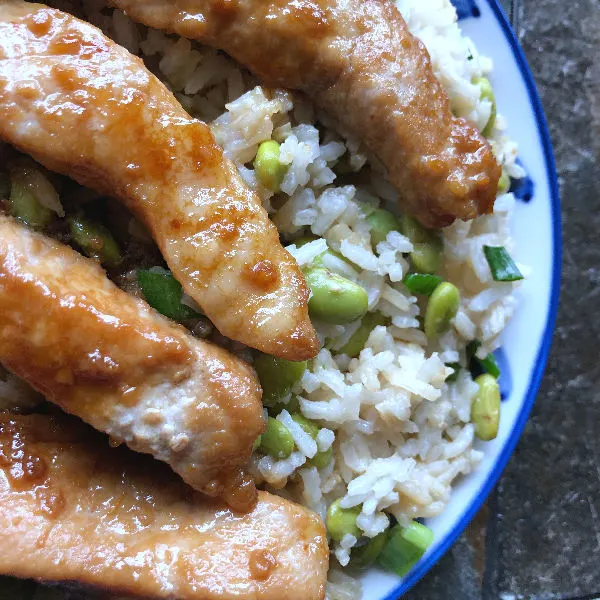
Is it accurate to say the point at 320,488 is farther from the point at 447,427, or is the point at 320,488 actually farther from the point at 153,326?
the point at 153,326

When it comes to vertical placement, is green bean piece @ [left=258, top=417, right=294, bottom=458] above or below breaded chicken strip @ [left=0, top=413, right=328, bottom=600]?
above

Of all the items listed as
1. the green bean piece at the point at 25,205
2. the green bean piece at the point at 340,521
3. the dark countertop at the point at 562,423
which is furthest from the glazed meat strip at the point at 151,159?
the dark countertop at the point at 562,423

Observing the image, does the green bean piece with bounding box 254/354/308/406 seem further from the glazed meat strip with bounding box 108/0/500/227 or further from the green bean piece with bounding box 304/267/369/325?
the glazed meat strip with bounding box 108/0/500/227

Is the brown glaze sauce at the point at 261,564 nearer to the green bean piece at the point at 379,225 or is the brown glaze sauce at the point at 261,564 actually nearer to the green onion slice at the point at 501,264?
the green bean piece at the point at 379,225

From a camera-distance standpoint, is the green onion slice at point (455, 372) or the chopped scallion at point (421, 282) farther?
the green onion slice at point (455, 372)

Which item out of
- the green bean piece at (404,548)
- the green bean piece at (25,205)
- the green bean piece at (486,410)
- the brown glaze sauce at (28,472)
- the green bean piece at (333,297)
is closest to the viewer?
the brown glaze sauce at (28,472)

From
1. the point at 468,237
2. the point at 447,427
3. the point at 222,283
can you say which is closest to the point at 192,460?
the point at 222,283

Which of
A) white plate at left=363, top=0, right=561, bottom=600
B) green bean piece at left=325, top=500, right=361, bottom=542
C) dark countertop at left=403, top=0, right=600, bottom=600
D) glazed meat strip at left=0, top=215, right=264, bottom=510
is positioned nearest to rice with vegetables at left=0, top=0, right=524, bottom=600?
green bean piece at left=325, top=500, right=361, bottom=542
